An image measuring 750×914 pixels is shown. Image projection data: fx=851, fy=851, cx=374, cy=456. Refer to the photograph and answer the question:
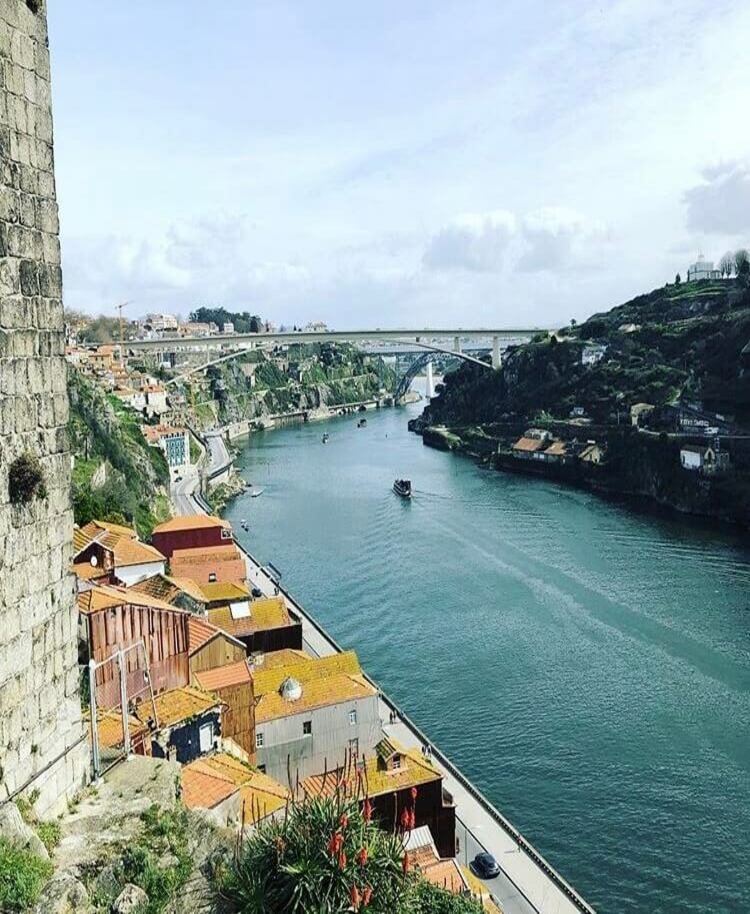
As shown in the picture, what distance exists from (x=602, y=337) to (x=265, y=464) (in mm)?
22651

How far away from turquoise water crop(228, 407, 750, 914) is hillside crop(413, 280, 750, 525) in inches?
126

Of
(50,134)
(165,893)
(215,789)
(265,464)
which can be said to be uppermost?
(50,134)

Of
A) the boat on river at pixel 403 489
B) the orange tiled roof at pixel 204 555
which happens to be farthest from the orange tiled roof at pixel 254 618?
the boat on river at pixel 403 489

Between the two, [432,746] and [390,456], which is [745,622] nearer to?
[432,746]

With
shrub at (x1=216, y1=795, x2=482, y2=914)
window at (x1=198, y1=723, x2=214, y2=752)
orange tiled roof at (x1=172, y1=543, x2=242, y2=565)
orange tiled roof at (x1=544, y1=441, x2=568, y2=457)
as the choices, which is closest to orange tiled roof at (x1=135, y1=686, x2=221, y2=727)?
window at (x1=198, y1=723, x2=214, y2=752)

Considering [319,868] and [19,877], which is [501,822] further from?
[19,877]

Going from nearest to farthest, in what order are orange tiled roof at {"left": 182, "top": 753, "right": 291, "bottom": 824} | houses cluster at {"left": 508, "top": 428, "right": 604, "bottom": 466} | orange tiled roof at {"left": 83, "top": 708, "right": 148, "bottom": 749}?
orange tiled roof at {"left": 83, "top": 708, "right": 148, "bottom": 749} → orange tiled roof at {"left": 182, "top": 753, "right": 291, "bottom": 824} → houses cluster at {"left": 508, "top": 428, "right": 604, "bottom": 466}

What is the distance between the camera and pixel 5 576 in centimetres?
354

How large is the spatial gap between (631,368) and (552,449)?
834cm

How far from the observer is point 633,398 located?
40656 millimetres

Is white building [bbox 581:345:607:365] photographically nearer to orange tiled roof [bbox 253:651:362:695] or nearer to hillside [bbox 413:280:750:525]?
hillside [bbox 413:280:750:525]

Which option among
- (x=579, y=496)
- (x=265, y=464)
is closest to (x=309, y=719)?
(x=579, y=496)

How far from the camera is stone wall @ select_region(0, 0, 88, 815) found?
139 inches

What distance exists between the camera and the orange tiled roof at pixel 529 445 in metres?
40.6
